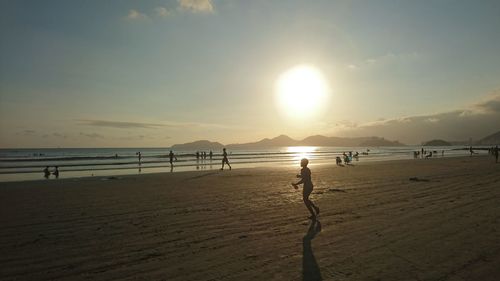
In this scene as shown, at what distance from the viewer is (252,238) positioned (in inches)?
304

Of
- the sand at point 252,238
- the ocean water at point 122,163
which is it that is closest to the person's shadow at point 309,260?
the sand at point 252,238

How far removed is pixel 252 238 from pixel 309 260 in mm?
1820

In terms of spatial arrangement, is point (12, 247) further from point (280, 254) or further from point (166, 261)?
point (280, 254)

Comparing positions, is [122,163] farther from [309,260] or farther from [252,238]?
[309,260]

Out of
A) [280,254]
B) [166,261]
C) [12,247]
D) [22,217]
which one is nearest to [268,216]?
[280,254]

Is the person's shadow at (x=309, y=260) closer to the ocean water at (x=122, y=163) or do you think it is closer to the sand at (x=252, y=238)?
the sand at (x=252, y=238)

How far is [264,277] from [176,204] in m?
7.49

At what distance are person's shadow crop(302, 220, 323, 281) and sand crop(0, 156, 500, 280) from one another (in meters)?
0.02

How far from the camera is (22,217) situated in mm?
10312

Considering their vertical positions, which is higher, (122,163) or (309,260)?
(122,163)

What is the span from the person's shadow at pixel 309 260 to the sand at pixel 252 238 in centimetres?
2

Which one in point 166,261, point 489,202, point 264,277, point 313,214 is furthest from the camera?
point 489,202

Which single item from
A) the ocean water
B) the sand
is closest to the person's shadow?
the sand

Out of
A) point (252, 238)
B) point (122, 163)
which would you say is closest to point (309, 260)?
point (252, 238)
